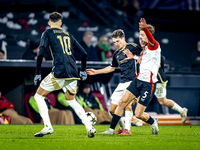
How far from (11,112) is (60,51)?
523 cm

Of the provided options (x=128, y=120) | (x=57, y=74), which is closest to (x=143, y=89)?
(x=128, y=120)

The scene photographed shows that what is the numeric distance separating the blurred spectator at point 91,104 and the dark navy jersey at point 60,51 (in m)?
5.15

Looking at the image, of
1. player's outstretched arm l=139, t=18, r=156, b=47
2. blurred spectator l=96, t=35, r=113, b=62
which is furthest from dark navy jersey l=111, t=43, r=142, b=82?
blurred spectator l=96, t=35, r=113, b=62

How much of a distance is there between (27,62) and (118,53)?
405cm

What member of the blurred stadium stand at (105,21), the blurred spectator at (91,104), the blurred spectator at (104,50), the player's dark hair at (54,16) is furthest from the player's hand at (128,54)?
the blurred stadium stand at (105,21)

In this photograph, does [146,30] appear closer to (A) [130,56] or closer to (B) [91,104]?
(A) [130,56]

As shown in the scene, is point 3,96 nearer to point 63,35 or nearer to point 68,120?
point 68,120

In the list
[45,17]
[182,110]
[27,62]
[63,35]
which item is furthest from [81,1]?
[63,35]

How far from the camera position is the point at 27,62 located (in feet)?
31.7

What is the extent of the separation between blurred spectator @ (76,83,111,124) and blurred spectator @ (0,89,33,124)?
171 centimetres

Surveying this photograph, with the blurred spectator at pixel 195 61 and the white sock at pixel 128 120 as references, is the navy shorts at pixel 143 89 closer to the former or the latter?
the white sock at pixel 128 120

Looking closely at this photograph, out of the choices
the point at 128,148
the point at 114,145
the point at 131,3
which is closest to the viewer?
the point at 128,148

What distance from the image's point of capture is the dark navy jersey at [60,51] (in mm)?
5027

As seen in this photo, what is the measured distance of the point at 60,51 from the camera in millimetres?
5082
